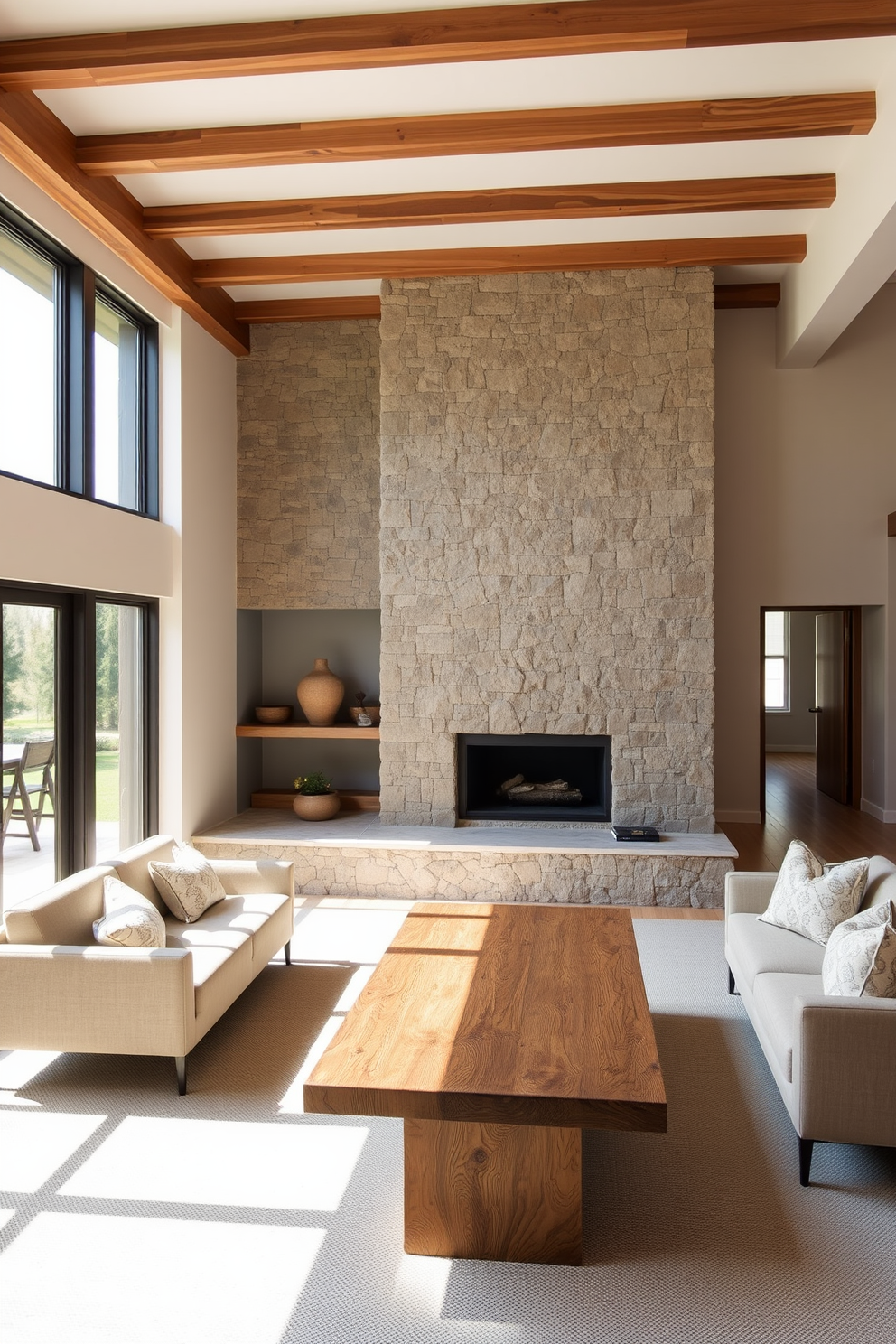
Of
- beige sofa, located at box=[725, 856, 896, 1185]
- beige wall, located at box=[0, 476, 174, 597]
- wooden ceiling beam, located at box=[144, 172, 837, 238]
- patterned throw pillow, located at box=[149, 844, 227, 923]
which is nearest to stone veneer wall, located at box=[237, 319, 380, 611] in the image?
beige wall, located at box=[0, 476, 174, 597]

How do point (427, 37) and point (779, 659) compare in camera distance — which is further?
point (779, 659)

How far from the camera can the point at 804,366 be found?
693 cm

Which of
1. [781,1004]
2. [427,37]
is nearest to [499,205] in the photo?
[427,37]

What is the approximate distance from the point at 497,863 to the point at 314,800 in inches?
57.5

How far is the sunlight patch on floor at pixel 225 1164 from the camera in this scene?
2.64 meters

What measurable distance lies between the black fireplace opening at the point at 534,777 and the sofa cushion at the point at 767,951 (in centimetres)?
238

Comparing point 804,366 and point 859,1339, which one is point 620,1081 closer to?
point 859,1339

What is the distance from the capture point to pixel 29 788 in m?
4.32

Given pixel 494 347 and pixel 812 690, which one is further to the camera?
pixel 812 690

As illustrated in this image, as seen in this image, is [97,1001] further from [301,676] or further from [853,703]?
[853,703]

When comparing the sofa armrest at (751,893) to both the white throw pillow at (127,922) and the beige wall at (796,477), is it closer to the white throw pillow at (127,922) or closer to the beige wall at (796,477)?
the white throw pillow at (127,922)

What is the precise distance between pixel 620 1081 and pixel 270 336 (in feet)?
19.2

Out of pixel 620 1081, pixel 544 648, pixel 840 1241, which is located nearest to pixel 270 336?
pixel 544 648

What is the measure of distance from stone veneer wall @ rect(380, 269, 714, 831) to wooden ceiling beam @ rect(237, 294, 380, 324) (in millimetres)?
500
